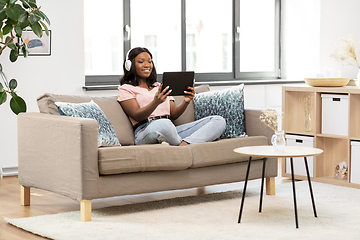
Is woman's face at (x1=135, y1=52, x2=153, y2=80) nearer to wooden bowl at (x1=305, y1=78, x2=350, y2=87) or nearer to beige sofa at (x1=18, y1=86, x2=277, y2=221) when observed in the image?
beige sofa at (x1=18, y1=86, x2=277, y2=221)

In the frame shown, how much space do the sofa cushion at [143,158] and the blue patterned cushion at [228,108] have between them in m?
0.60

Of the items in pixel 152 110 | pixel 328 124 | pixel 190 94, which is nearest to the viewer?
pixel 152 110

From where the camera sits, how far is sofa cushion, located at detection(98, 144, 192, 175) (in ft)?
10.6

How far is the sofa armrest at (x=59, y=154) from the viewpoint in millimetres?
3186

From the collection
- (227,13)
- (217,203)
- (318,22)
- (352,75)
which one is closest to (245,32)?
(227,13)

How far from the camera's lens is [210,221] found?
3.19 meters

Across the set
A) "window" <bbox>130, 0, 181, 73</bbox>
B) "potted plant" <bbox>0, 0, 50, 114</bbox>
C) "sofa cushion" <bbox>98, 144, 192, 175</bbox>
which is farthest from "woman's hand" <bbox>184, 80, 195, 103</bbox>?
"window" <bbox>130, 0, 181, 73</bbox>

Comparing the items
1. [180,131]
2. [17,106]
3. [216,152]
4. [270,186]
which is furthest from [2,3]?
[270,186]

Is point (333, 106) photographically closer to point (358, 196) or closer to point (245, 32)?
point (358, 196)

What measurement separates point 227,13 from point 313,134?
7.63 feet

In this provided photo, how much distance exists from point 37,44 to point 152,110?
1.64 meters

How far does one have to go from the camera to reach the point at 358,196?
390 cm

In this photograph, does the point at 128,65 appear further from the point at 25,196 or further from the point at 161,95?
the point at 25,196

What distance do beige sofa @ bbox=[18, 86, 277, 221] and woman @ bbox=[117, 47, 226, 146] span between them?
0.10m
